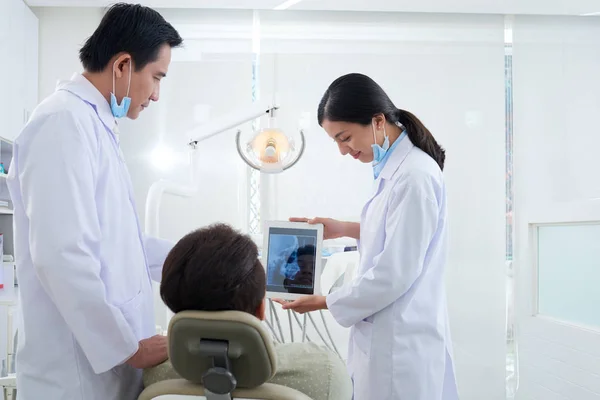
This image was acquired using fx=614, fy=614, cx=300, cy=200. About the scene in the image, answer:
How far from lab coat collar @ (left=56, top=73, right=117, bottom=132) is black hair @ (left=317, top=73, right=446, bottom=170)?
604 millimetres

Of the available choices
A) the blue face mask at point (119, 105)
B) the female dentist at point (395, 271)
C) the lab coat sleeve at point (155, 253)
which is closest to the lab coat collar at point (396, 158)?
the female dentist at point (395, 271)

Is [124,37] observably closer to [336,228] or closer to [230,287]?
[230,287]

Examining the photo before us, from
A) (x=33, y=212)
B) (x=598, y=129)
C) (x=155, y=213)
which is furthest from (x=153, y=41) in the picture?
(x=598, y=129)

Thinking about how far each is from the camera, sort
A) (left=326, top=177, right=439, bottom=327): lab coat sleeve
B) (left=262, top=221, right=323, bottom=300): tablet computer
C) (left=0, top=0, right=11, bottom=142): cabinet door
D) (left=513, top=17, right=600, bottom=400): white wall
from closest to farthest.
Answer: (left=326, top=177, right=439, bottom=327): lab coat sleeve, (left=262, top=221, right=323, bottom=300): tablet computer, (left=0, top=0, right=11, bottom=142): cabinet door, (left=513, top=17, right=600, bottom=400): white wall

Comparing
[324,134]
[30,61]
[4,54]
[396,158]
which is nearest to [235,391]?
[396,158]

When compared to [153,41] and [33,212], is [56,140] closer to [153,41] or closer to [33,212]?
[33,212]

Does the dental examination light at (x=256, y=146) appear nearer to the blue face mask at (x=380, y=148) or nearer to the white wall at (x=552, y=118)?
the blue face mask at (x=380, y=148)

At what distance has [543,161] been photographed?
3482 mm

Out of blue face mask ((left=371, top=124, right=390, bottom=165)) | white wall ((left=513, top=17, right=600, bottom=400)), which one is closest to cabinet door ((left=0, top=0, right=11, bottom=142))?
blue face mask ((left=371, top=124, right=390, bottom=165))

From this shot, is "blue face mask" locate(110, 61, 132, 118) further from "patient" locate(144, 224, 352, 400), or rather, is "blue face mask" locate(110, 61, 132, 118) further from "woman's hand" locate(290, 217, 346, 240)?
"woman's hand" locate(290, 217, 346, 240)

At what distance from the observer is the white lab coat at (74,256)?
103 centimetres

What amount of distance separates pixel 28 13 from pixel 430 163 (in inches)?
98.1

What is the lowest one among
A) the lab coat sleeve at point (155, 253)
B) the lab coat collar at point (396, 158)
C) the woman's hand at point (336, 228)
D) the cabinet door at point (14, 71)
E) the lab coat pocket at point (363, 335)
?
the lab coat pocket at point (363, 335)

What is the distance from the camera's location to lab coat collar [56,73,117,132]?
1.18 metres
